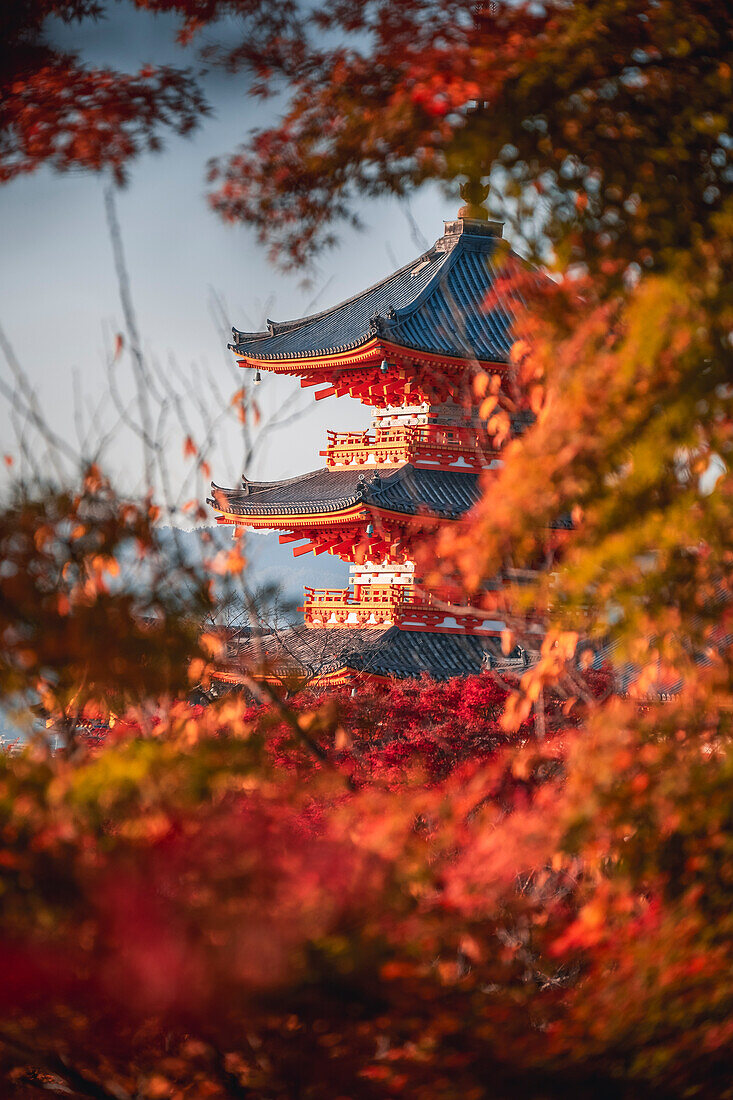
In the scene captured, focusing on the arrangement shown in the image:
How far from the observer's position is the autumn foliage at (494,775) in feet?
7.36

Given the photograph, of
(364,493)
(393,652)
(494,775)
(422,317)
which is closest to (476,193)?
(494,775)

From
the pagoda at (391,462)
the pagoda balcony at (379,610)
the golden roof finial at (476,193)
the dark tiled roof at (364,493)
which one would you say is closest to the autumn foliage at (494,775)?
the golden roof finial at (476,193)

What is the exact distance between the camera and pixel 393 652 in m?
14.0

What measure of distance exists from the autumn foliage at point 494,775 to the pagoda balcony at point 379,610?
35.6 feet

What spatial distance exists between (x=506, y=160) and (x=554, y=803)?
176 cm

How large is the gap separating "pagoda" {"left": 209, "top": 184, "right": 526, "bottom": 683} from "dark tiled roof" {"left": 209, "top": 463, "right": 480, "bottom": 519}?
0.03m

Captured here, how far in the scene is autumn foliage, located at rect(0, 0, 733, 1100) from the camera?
88.4 inches

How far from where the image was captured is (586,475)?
2.47 metres

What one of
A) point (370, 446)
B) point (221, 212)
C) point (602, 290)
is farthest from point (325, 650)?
point (602, 290)

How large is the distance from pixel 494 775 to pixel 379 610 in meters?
11.8

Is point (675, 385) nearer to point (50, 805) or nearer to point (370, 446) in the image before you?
point (50, 805)

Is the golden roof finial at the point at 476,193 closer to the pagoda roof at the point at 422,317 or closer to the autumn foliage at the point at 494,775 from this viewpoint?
the autumn foliage at the point at 494,775

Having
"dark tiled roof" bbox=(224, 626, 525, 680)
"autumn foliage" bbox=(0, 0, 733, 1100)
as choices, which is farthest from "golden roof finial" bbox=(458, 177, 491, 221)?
"dark tiled roof" bbox=(224, 626, 525, 680)

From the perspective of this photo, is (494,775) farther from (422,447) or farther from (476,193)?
(422,447)
